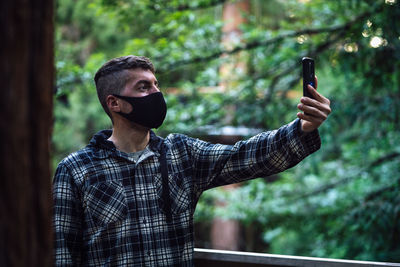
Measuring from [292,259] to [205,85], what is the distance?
4295 mm

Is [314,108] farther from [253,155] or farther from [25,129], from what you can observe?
[25,129]

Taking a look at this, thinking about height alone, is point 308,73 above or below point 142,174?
above

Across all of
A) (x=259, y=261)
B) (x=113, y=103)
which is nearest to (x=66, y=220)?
(x=113, y=103)

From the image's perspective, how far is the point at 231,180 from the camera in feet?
7.01

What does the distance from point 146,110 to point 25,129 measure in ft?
3.86

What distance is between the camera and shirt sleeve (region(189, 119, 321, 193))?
6.28 ft

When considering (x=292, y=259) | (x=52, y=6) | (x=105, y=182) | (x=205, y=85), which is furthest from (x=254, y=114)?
(x=52, y=6)

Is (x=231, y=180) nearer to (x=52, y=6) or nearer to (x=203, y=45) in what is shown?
(x=52, y=6)

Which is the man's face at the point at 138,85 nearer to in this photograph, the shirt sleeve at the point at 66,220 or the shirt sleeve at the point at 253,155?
the shirt sleeve at the point at 253,155

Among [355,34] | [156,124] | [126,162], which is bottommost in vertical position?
[126,162]

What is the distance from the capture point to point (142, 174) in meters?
2.04

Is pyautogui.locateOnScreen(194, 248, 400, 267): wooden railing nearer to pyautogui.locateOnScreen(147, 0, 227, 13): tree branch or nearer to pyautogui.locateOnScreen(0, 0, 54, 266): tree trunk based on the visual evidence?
pyautogui.locateOnScreen(0, 0, 54, 266): tree trunk

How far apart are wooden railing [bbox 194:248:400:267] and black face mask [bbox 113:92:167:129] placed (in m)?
0.84

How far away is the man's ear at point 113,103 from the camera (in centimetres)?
219
